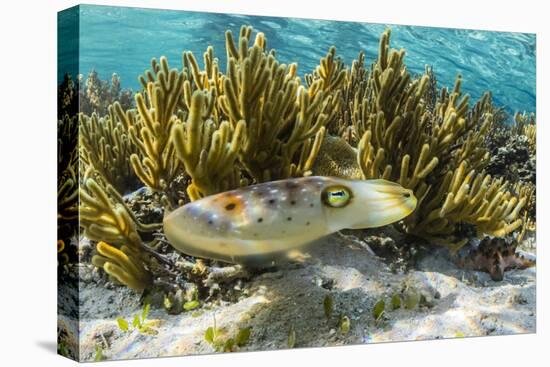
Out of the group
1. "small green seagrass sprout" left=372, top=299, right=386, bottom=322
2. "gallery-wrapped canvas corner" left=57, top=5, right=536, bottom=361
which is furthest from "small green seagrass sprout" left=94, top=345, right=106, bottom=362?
"small green seagrass sprout" left=372, top=299, right=386, bottom=322

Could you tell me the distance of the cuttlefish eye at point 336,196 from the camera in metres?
4.67

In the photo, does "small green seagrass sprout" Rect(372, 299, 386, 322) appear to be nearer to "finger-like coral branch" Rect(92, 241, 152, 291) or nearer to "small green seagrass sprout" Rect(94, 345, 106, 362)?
"finger-like coral branch" Rect(92, 241, 152, 291)

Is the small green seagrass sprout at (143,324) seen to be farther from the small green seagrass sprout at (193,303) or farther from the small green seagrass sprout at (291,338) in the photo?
the small green seagrass sprout at (291,338)

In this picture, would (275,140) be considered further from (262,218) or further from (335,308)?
(335,308)

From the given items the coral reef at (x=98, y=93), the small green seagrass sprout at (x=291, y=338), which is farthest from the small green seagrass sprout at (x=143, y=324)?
the coral reef at (x=98, y=93)

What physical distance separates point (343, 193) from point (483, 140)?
1.58 metres

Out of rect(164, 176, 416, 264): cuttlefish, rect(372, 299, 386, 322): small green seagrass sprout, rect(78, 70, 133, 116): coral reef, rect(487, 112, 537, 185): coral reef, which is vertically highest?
rect(78, 70, 133, 116): coral reef

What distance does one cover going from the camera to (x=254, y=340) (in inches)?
185

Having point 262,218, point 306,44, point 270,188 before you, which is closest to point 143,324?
point 262,218

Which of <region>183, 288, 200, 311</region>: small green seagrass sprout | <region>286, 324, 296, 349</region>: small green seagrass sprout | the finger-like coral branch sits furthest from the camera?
<region>286, 324, 296, 349</region>: small green seagrass sprout

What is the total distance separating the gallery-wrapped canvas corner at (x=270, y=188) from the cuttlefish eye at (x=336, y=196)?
14 millimetres

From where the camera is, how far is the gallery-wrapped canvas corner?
4383 millimetres

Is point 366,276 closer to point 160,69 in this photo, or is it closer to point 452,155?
point 452,155

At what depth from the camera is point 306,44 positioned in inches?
199
